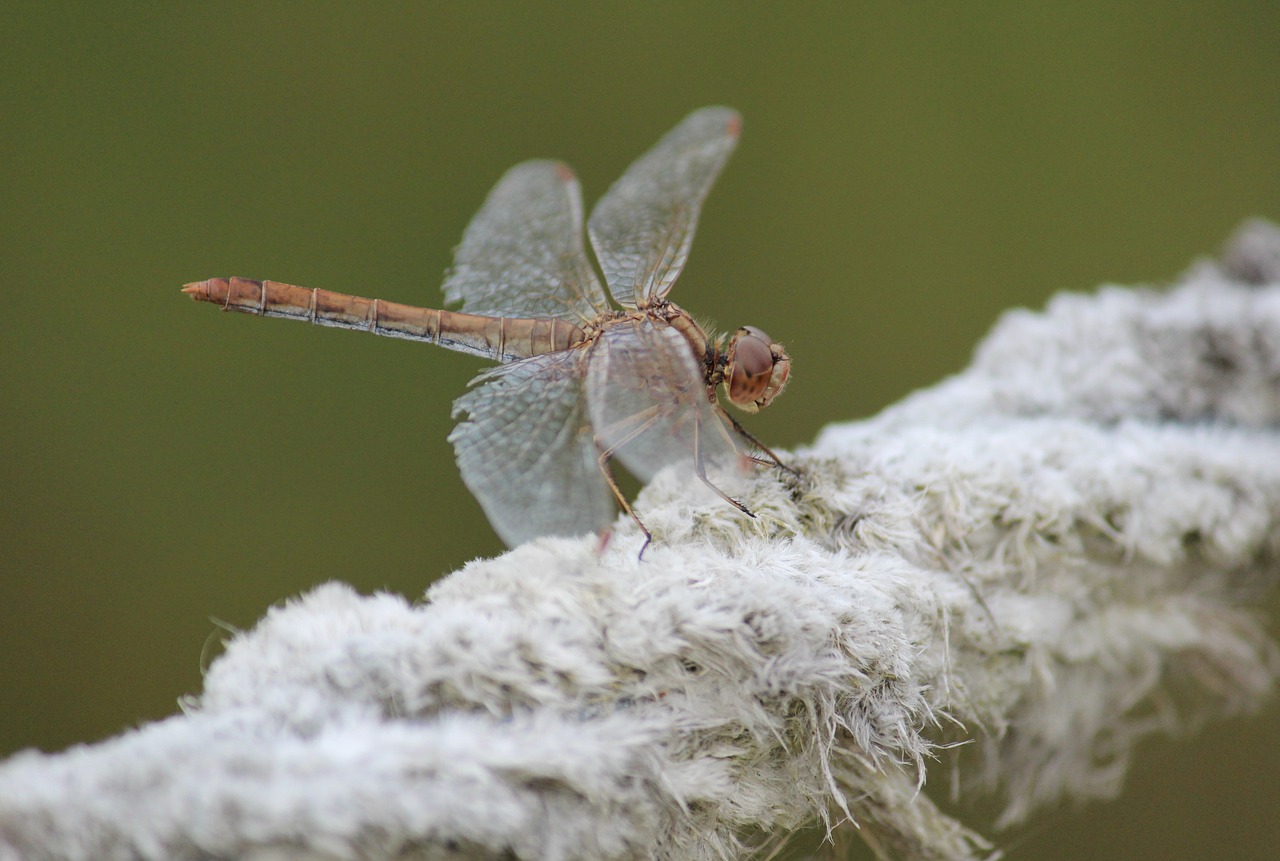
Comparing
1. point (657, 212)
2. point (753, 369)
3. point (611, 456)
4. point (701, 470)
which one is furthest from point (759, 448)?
point (657, 212)

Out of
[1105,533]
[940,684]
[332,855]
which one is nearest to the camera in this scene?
[332,855]

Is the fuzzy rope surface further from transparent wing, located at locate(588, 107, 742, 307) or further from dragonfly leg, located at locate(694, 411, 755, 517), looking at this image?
transparent wing, located at locate(588, 107, 742, 307)

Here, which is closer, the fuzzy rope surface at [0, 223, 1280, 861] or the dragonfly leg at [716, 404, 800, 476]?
the fuzzy rope surface at [0, 223, 1280, 861]

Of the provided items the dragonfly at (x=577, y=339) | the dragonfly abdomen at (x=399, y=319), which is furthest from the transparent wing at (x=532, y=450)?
the dragonfly abdomen at (x=399, y=319)

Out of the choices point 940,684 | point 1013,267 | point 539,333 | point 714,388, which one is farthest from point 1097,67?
point 940,684

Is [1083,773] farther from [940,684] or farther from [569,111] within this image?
[569,111]

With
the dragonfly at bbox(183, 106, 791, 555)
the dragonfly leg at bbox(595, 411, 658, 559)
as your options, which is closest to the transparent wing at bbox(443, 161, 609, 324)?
the dragonfly at bbox(183, 106, 791, 555)
